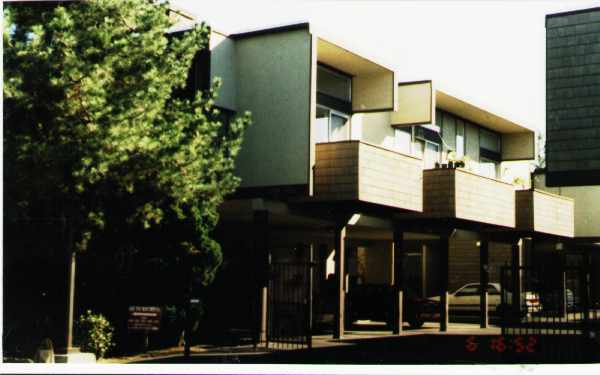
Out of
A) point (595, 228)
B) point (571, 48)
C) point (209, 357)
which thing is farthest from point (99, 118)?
point (595, 228)

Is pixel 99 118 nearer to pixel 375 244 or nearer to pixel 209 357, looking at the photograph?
pixel 209 357

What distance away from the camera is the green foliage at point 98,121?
14398 millimetres

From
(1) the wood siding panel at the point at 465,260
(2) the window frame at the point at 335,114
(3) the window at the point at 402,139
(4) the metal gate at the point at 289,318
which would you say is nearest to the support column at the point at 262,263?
(4) the metal gate at the point at 289,318

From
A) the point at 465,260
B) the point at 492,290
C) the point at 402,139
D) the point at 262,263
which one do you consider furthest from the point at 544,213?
the point at 262,263

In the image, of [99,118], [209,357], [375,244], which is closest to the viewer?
[99,118]

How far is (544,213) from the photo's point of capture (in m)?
32.0

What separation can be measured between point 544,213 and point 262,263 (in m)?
14.6

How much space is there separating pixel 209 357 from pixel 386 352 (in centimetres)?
430

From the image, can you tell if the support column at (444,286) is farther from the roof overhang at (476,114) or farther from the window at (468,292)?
the window at (468,292)

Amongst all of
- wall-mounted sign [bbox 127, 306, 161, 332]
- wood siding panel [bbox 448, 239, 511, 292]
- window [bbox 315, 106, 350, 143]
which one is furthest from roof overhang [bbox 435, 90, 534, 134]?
wall-mounted sign [bbox 127, 306, 161, 332]

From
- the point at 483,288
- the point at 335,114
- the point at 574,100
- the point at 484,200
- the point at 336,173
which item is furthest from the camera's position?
the point at 483,288

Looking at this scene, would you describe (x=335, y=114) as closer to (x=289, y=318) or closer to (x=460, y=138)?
(x=289, y=318)

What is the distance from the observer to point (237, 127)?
18.0 meters

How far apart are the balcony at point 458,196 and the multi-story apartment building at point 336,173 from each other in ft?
0.12
